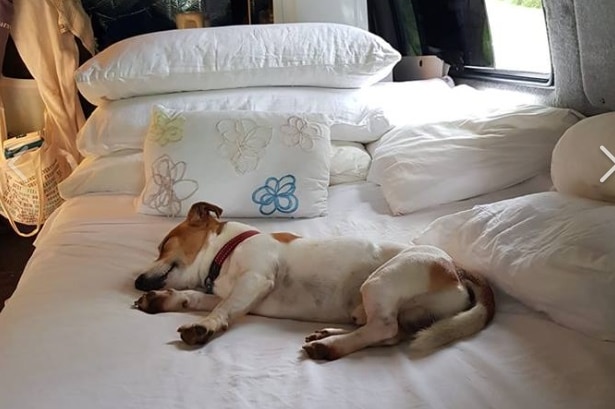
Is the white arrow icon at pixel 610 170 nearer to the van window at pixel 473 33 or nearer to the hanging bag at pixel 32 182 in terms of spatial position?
the van window at pixel 473 33

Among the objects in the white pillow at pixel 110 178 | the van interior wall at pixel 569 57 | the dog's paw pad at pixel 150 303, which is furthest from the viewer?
the white pillow at pixel 110 178

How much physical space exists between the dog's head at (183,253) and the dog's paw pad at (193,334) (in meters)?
0.27

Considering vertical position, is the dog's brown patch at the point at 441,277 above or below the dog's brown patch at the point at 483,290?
above

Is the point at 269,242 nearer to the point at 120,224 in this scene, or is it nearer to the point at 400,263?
the point at 400,263

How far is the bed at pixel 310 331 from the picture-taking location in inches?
38.6

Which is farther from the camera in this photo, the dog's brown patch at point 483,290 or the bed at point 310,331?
the dog's brown patch at point 483,290

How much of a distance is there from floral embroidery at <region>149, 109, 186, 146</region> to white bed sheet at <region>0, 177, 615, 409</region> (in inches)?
22.7

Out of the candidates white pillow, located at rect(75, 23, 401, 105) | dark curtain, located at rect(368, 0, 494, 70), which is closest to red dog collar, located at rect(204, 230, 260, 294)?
white pillow, located at rect(75, 23, 401, 105)

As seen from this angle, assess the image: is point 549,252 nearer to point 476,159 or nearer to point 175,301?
point 476,159

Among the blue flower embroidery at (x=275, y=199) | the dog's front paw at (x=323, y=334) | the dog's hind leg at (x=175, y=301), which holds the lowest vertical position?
the dog's front paw at (x=323, y=334)

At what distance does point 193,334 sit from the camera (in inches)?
45.9

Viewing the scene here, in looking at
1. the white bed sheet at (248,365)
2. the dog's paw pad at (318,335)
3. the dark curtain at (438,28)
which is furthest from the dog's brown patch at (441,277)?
the dark curtain at (438,28)

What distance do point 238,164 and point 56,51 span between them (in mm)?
1210

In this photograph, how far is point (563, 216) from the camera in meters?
1.23
